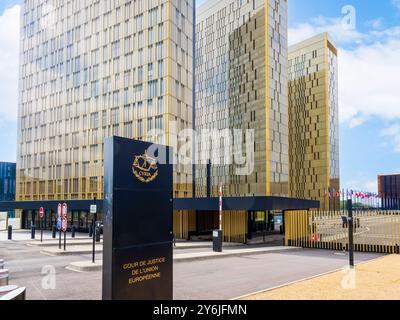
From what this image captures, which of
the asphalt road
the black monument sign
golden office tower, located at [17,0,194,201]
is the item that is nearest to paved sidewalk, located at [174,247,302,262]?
the asphalt road

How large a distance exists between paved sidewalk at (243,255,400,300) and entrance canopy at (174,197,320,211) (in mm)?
10484

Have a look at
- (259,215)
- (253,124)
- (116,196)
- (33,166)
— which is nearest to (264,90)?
(253,124)

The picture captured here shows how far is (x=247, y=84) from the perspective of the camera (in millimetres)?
72062

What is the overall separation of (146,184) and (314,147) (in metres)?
93.5

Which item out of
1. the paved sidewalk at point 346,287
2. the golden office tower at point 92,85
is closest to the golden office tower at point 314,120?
the golden office tower at point 92,85

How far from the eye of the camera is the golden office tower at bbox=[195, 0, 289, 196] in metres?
65.0

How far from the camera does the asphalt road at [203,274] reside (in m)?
11.7

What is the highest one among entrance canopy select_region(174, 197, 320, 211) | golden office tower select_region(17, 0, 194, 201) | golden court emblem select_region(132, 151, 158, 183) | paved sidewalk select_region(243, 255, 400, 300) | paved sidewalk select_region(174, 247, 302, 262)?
golden office tower select_region(17, 0, 194, 201)

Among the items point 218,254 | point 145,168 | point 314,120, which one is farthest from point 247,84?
point 145,168

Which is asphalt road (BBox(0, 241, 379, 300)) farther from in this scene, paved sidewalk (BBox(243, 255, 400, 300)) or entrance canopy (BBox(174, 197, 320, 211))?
entrance canopy (BBox(174, 197, 320, 211))

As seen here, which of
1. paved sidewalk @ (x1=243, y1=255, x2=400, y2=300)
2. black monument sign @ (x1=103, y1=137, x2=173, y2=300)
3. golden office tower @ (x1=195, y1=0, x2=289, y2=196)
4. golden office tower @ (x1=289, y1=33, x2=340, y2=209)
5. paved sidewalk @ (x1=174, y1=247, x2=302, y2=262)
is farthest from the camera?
golden office tower @ (x1=289, y1=33, x2=340, y2=209)

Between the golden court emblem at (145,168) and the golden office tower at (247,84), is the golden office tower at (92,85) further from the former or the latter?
the golden court emblem at (145,168)

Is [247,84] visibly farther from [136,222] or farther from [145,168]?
[136,222]

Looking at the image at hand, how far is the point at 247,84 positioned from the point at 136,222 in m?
66.9
